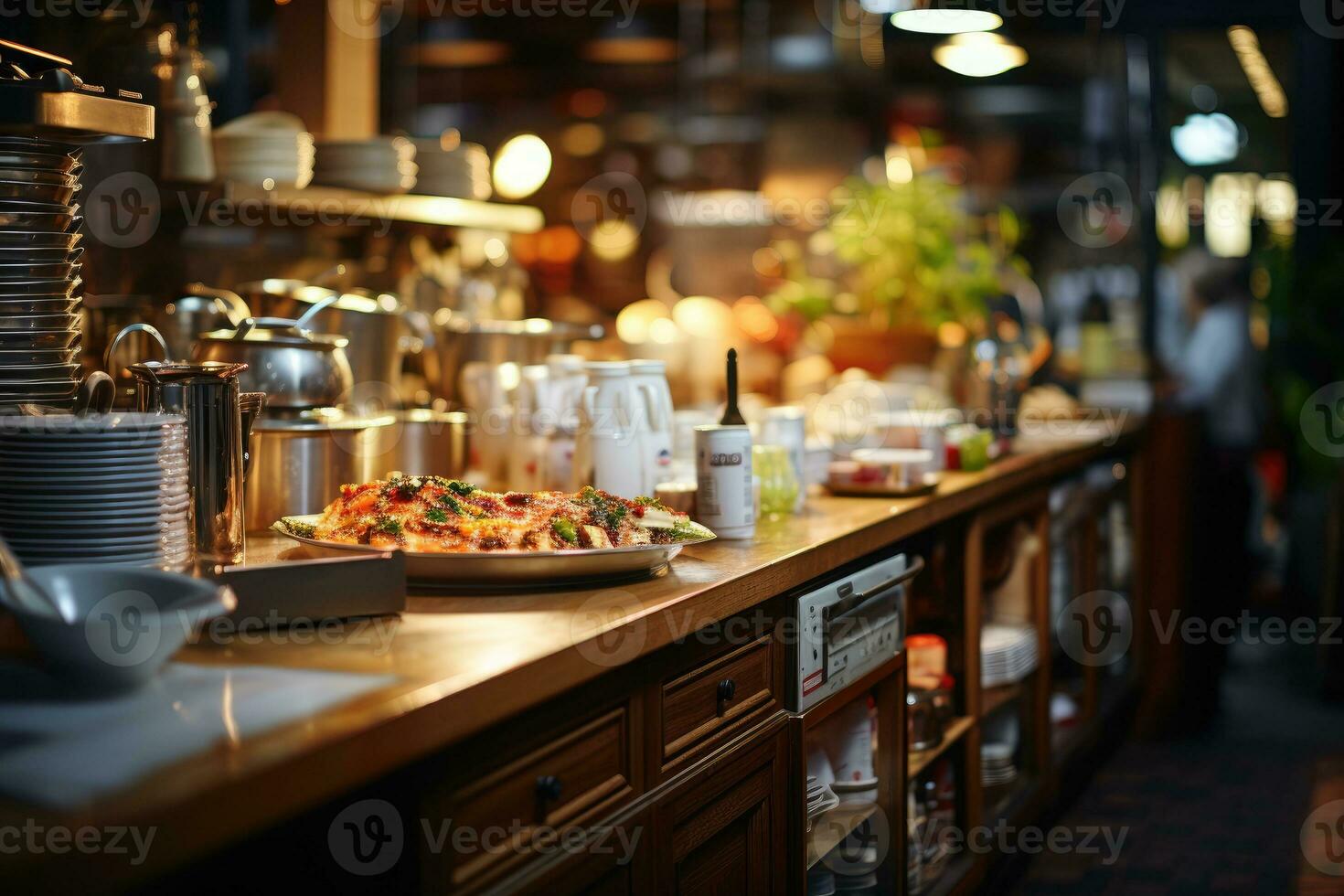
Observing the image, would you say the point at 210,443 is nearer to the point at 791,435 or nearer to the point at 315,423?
the point at 315,423

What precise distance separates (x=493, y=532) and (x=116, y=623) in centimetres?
60

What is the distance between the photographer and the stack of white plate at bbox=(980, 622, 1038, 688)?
126 inches

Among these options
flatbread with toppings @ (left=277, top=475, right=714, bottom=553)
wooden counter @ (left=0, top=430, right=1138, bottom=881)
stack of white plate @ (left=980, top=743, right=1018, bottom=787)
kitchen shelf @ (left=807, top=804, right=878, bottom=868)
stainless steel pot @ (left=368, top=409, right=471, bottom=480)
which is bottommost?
stack of white plate @ (left=980, top=743, right=1018, bottom=787)

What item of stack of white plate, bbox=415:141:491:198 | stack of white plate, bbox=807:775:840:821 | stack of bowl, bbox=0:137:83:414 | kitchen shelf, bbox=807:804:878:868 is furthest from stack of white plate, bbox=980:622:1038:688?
stack of bowl, bbox=0:137:83:414

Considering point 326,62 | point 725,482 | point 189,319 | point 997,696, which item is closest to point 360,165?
point 189,319

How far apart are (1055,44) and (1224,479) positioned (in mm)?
3806

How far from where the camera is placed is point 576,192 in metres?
8.09

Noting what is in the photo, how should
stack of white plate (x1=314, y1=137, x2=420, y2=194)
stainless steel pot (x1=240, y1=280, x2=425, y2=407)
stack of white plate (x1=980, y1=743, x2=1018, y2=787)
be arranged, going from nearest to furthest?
stainless steel pot (x1=240, y1=280, x2=425, y2=407)
stack of white plate (x1=314, y1=137, x2=420, y2=194)
stack of white plate (x1=980, y1=743, x2=1018, y2=787)

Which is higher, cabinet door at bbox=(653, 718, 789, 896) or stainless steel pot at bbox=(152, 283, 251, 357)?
stainless steel pot at bbox=(152, 283, 251, 357)

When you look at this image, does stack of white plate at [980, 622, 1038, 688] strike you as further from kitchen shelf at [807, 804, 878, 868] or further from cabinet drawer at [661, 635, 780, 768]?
cabinet drawer at [661, 635, 780, 768]

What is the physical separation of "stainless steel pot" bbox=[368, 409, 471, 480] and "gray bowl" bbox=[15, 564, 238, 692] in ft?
3.35

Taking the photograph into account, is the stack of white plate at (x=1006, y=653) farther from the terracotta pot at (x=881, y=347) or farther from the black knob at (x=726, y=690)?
the black knob at (x=726, y=690)

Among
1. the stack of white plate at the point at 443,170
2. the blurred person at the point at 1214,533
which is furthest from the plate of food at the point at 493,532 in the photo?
the blurred person at the point at 1214,533

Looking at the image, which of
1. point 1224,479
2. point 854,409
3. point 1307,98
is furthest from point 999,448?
point 1307,98
